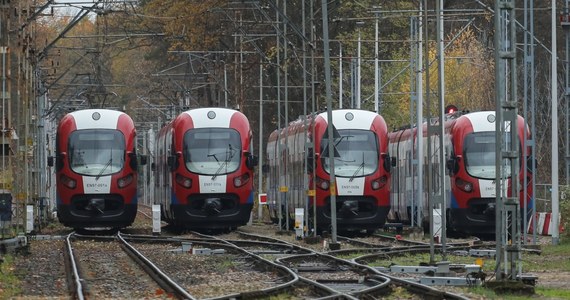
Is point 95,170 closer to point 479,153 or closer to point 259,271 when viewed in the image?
point 479,153

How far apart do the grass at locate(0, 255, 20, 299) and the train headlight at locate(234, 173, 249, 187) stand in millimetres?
12918

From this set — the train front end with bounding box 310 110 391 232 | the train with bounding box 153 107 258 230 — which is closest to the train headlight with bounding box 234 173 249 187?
the train with bounding box 153 107 258 230

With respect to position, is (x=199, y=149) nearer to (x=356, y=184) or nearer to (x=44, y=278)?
(x=356, y=184)

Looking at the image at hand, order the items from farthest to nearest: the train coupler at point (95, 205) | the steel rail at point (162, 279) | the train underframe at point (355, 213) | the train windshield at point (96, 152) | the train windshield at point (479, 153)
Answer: the train windshield at point (96, 152)
the train coupler at point (95, 205)
the train underframe at point (355, 213)
the train windshield at point (479, 153)
the steel rail at point (162, 279)

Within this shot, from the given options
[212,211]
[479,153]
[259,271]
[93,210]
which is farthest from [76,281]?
[93,210]

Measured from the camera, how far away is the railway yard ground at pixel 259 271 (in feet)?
63.3

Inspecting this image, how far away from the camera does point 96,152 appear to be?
131ft

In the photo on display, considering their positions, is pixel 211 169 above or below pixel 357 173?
above

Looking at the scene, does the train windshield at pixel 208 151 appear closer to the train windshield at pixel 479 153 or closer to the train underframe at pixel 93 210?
the train underframe at pixel 93 210

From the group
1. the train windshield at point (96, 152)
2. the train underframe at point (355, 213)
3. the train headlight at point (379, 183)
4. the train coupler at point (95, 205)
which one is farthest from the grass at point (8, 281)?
the train headlight at point (379, 183)

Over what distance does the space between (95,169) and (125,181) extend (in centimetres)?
88

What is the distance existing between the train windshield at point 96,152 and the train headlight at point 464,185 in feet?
30.0

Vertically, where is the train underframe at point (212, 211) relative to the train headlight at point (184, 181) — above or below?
below

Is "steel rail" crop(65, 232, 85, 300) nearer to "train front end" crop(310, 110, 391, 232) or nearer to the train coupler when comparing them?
the train coupler
